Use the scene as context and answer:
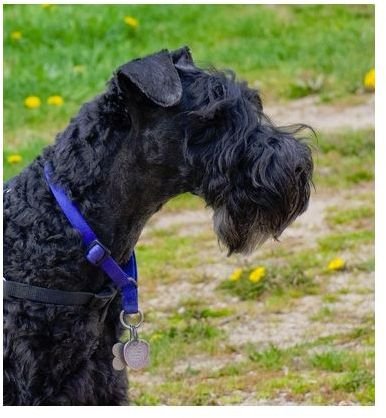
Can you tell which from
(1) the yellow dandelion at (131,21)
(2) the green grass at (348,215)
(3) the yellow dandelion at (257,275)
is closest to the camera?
(3) the yellow dandelion at (257,275)

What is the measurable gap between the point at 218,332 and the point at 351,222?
1.79 metres

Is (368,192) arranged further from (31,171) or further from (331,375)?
(31,171)

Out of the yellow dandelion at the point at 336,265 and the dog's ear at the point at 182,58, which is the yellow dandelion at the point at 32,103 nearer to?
the yellow dandelion at the point at 336,265

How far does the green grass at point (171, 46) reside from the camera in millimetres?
8781

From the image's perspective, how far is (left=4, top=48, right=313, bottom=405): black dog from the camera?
3729 mm

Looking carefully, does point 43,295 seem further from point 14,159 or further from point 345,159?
point 345,159

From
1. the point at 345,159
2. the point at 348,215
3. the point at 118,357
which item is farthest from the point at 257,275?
the point at 118,357

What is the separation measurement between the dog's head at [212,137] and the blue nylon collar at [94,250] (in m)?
0.32

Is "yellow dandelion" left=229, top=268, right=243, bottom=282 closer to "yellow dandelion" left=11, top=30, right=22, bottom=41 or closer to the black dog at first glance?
the black dog

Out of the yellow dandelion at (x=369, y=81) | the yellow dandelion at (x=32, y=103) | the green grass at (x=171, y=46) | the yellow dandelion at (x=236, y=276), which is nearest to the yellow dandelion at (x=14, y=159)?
the green grass at (x=171, y=46)

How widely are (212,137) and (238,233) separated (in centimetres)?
42

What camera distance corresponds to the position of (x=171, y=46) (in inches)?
369

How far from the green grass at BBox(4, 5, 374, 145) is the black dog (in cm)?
445

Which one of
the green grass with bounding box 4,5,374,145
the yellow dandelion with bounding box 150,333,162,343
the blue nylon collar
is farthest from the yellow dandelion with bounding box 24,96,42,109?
the blue nylon collar
